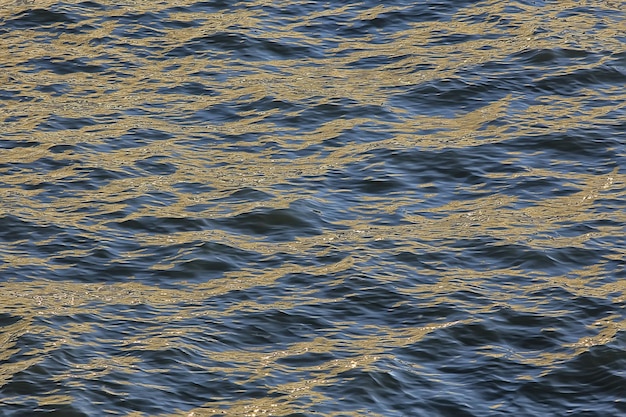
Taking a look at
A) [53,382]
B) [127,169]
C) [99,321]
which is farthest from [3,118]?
[53,382]

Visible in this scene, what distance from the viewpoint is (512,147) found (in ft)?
56.0

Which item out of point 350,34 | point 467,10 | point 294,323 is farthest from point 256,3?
point 294,323

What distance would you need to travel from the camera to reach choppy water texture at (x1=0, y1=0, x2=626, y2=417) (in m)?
11.7

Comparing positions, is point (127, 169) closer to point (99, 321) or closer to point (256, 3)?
point (99, 321)

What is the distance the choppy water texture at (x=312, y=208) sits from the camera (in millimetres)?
11695

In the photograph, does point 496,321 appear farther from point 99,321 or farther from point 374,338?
point 99,321

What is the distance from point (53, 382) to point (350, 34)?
1129 cm

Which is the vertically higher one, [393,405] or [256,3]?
[256,3]

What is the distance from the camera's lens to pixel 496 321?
501 inches

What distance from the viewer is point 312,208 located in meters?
15.2

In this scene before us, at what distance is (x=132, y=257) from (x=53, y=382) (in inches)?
113

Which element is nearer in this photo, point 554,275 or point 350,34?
point 554,275

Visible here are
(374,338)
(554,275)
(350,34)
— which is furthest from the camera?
(350,34)

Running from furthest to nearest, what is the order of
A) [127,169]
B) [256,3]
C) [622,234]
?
[256,3] < [127,169] < [622,234]
